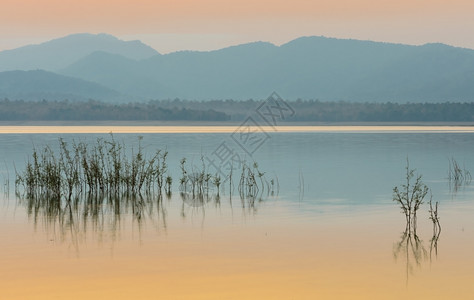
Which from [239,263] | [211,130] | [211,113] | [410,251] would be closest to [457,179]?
[410,251]

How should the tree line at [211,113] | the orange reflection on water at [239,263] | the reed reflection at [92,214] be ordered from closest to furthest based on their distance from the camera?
the orange reflection on water at [239,263], the reed reflection at [92,214], the tree line at [211,113]

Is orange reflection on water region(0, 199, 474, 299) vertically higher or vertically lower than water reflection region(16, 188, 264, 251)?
lower

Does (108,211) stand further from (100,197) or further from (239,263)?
(239,263)

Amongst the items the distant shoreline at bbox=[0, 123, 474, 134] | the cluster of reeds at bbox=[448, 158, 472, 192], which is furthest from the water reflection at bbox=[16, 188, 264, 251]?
the distant shoreline at bbox=[0, 123, 474, 134]

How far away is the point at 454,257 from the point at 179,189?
12252 millimetres

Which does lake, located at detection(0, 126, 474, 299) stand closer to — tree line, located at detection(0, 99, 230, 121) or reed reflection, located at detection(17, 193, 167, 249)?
reed reflection, located at detection(17, 193, 167, 249)

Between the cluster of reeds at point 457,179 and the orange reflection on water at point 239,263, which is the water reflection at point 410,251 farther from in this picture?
the cluster of reeds at point 457,179

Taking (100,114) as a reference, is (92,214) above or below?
below

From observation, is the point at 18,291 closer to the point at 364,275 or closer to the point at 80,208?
the point at 364,275

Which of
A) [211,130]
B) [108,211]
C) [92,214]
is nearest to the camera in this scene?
[92,214]

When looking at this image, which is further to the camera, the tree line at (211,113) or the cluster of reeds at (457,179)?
the tree line at (211,113)

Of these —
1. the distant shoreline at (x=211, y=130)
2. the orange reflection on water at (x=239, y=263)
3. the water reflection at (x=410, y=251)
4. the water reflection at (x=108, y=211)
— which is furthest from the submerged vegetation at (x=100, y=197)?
the distant shoreline at (x=211, y=130)

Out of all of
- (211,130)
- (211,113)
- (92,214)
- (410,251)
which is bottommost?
(410,251)

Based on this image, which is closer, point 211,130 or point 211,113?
point 211,130
